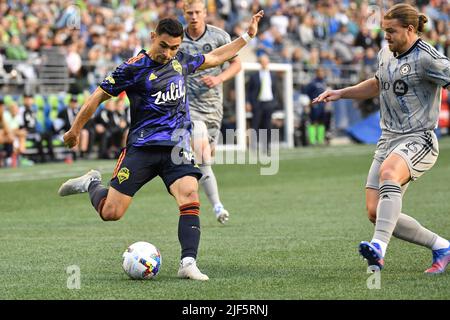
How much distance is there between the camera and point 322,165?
71.1 ft

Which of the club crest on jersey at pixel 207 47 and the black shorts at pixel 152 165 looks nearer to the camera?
the black shorts at pixel 152 165

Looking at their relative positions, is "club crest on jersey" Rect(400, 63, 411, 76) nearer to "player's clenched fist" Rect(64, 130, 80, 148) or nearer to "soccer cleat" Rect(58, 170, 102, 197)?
"player's clenched fist" Rect(64, 130, 80, 148)

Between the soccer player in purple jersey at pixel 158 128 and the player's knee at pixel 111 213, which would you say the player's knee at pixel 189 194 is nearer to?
the soccer player in purple jersey at pixel 158 128

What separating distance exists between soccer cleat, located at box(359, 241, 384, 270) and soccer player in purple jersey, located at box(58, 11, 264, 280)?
4.33 feet

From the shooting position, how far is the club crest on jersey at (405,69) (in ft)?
26.1

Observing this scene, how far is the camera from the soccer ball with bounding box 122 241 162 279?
7.84 meters

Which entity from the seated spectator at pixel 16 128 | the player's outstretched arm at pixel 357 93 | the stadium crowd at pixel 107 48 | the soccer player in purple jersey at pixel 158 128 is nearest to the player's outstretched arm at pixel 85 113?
the soccer player in purple jersey at pixel 158 128

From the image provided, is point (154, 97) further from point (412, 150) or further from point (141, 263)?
point (412, 150)

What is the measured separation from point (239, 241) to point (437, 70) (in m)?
3.33

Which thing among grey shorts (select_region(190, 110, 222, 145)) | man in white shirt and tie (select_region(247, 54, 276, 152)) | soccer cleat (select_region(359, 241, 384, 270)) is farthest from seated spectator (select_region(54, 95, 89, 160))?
soccer cleat (select_region(359, 241, 384, 270))

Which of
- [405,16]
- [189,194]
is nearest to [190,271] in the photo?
[189,194]

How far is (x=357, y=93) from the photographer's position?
8.64 metres

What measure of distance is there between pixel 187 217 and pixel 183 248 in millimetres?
255

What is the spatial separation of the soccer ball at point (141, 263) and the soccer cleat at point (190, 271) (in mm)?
214
